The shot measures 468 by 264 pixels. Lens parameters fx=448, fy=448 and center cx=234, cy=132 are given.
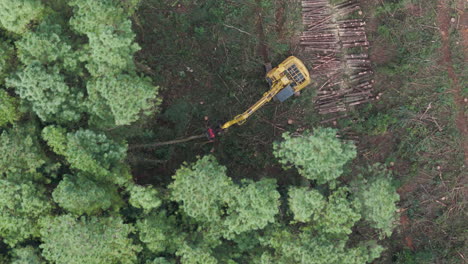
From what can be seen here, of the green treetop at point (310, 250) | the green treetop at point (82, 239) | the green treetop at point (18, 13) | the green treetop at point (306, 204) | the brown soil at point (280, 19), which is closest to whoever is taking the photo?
the green treetop at point (18, 13)

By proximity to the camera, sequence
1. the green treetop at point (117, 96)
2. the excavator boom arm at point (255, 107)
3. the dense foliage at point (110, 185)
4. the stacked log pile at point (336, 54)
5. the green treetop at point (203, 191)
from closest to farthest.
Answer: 1. the dense foliage at point (110, 185)
2. the green treetop at point (117, 96)
3. the green treetop at point (203, 191)
4. the excavator boom arm at point (255, 107)
5. the stacked log pile at point (336, 54)

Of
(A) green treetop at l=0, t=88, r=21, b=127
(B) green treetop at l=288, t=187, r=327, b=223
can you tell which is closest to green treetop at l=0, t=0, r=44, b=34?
(A) green treetop at l=0, t=88, r=21, b=127

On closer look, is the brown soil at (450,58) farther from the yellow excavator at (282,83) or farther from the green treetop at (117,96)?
the green treetop at (117,96)

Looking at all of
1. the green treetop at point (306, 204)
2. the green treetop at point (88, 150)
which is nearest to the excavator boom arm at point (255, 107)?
the green treetop at point (306, 204)

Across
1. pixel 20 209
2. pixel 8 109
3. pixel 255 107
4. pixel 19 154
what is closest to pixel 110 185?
pixel 20 209

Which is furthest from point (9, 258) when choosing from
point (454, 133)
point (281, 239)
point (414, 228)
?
point (454, 133)

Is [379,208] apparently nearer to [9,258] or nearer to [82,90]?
[82,90]

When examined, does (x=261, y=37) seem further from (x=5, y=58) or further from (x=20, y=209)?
(x=20, y=209)

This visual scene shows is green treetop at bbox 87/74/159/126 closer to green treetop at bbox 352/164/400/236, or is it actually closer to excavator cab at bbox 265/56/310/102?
excavator cab at bbox 265/56/310/102
